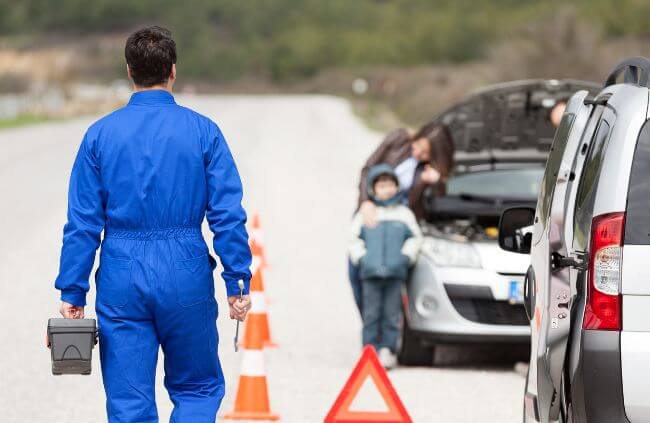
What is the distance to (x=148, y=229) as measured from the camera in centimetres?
559

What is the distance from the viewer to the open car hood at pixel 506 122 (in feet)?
36.8

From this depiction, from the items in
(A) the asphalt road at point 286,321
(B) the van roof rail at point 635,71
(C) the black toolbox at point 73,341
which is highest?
(B) the van roof rail at point 635,71

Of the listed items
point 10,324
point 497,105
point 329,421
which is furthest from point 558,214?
point 10,324

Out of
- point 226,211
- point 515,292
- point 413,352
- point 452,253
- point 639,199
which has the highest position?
point 639,199

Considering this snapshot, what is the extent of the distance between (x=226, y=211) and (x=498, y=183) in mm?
5600

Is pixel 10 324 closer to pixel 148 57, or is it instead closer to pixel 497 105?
pixel 497 105

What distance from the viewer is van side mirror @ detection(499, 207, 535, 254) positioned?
6660mm

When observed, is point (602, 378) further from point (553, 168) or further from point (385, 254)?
point (385, 254)

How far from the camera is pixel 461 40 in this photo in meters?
121

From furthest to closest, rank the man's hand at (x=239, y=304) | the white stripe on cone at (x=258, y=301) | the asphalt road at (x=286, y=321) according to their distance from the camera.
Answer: the white stripe on cone at (x=258, y=301)
the asphalt road at (x=286, y=321)
the man's hand at (x=239, y=304)

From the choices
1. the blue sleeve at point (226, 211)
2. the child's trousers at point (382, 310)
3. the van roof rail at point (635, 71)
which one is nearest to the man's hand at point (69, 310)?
the blue sleeve at point (226, 211)

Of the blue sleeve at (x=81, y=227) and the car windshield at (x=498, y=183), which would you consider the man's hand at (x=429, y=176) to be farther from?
the blue sleeve at (x=81, y=227)

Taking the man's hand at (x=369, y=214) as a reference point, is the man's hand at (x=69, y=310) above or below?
above

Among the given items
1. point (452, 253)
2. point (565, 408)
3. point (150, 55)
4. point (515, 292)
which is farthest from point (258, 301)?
point (565, 408)
